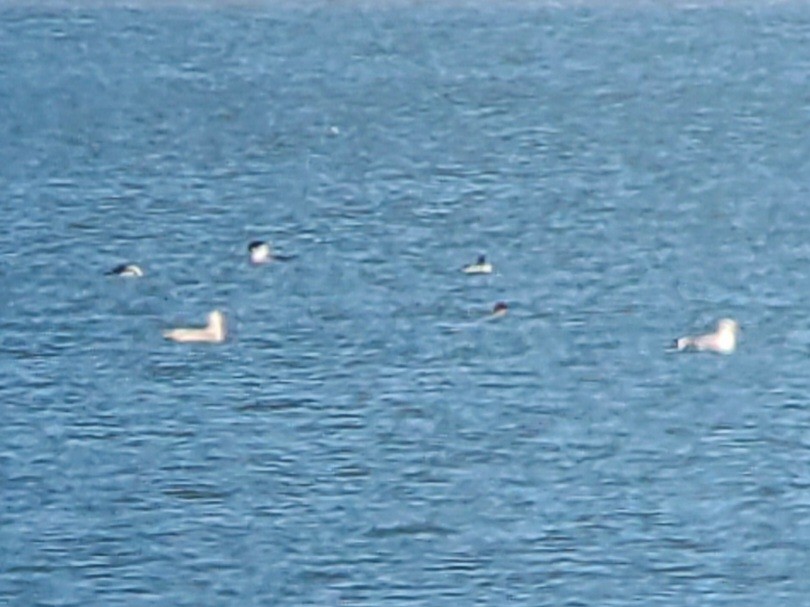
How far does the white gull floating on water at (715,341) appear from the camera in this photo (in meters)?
9.94

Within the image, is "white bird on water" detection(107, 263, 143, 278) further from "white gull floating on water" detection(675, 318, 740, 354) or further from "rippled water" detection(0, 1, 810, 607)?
"white gull floating on water" detection(675, 318, 740, 354)

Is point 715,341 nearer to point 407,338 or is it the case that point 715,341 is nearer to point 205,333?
point 407,338

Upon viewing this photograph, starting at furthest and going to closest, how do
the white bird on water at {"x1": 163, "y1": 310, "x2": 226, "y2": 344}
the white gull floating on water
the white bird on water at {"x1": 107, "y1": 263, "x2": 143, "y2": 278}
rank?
1. the white bird on water at {"x1": 107, "y1": 263, "x2": 143, "y2": 278}
2. the white bird on water at {"x1": 163, "y1": 310, "x2": 226, "y2": 344}
3. the white gull floating on water

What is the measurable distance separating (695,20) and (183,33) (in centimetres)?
396

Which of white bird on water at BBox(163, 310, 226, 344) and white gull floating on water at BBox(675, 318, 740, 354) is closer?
white gull floating on water at BBox(675, 318, 740, 354)

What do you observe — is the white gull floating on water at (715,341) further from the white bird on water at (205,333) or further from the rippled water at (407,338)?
the white bird on water at (205,333)

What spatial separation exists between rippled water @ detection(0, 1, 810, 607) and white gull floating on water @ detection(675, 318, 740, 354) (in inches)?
2.4

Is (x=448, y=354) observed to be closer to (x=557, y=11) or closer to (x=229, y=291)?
(x=229, y=291)

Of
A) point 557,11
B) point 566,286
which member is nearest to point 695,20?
point 557,11

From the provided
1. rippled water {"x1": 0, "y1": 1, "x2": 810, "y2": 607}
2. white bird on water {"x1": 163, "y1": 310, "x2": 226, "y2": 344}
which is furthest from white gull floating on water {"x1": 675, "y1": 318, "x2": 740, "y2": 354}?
white bird on water {"x1": 163, "y1": 310, "x2": 226, "y2": 344}

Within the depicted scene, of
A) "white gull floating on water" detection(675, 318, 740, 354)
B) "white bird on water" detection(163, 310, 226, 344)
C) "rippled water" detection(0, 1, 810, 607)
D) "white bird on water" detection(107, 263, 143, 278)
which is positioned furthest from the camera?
"white bird on water" detection(107, 263, 143, 278)

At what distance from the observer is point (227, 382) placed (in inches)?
378

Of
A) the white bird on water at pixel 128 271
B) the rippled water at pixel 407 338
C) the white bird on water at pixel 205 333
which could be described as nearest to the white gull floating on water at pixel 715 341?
the rippled water at pixel 407 338

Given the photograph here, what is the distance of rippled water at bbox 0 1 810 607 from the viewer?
309 inches
